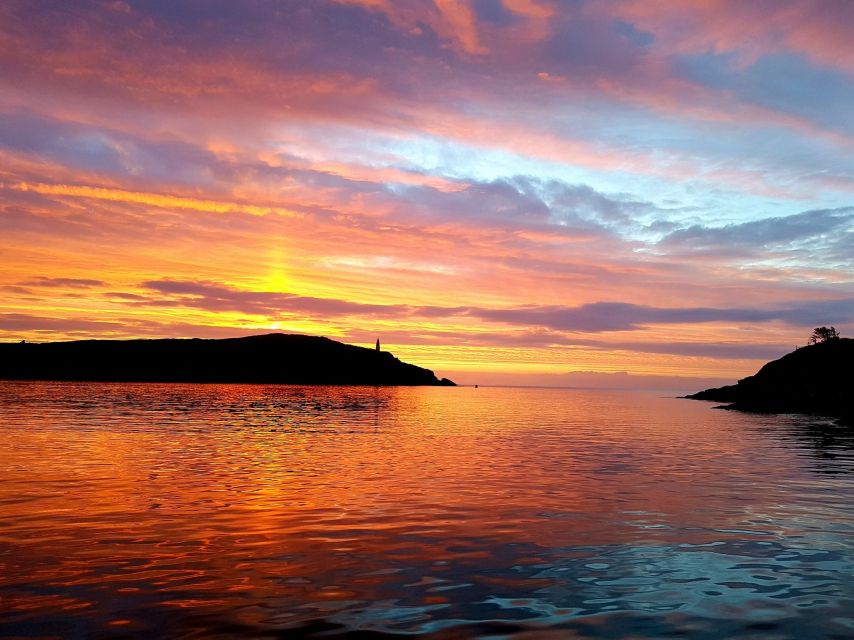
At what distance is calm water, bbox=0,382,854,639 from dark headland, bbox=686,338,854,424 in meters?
75.4

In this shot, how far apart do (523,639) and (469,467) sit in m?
22.8

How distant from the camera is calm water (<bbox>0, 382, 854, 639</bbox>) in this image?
1070cm

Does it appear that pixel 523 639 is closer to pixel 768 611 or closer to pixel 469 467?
pixel 768 611

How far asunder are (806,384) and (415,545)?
135795mm

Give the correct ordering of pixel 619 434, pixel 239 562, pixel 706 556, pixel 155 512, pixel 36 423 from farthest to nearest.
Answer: pixel 619 434 → pixel 36 423 → pixel 155 512 → pixel 706 556 → pixel 239 562

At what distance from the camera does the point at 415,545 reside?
52.9 feet

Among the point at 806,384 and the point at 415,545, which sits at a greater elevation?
the point at 806,384

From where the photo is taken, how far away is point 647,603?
1172 cm

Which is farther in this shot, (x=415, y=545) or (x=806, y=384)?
(x=806, y=384)

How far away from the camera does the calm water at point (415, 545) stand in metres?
10.7

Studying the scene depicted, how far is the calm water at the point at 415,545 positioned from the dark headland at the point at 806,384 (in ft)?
247

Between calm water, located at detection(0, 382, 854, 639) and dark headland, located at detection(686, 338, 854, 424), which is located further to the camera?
dark headland, located at detection(686, 338, 854, 424)

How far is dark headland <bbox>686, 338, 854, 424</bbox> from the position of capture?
99.4 meters

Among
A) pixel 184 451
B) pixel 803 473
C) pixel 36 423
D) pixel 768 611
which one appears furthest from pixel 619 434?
pixel 36 423
